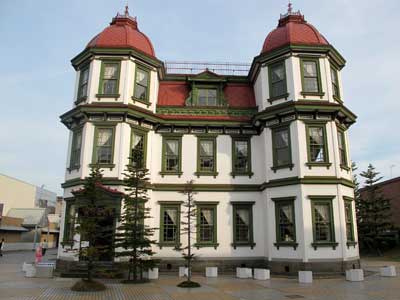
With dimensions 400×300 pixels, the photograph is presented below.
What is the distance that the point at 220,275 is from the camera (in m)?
18.4

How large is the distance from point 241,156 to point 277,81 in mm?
5226

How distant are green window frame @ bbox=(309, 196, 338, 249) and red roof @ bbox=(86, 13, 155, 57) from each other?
13975mm

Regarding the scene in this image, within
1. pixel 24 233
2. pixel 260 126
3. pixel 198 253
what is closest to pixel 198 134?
pixel 260 126

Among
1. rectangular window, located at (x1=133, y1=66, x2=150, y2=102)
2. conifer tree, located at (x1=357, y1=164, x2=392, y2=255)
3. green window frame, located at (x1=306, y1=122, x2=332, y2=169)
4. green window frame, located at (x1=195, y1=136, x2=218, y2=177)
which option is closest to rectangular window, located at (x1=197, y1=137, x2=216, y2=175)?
green window frame, located at (x1=195, y1=136, x2=218, y2=177)

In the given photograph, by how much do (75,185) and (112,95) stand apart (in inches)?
225

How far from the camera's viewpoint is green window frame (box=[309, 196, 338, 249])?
1753 cm

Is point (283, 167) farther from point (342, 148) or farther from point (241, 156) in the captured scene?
point (342, 148)

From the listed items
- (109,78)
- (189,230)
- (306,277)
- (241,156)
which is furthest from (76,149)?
(306,277)

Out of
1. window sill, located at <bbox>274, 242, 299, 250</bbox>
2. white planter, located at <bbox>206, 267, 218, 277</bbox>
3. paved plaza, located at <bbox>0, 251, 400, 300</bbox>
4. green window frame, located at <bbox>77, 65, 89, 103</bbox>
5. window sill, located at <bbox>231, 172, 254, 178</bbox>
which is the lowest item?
paved plaza, located at <bbox>0, 251, 400, 300</bbox>

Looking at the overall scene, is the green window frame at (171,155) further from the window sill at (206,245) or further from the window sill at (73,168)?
the window sill at (73,168)

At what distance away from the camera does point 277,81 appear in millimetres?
20469

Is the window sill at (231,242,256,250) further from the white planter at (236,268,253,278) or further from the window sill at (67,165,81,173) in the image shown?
the window sill at (67,165,81,173)

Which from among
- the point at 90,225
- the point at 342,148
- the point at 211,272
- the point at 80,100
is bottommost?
the point at 211,272

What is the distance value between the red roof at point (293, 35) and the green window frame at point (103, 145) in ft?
36.7
